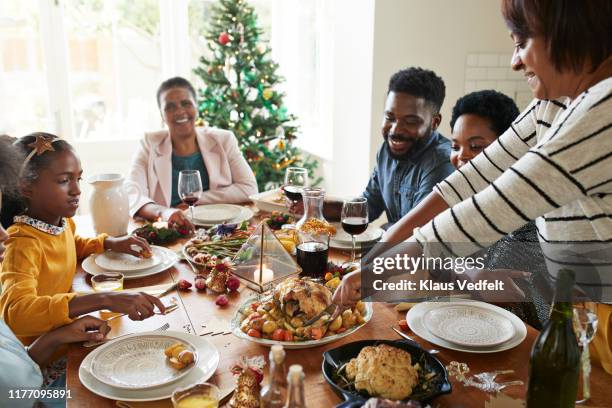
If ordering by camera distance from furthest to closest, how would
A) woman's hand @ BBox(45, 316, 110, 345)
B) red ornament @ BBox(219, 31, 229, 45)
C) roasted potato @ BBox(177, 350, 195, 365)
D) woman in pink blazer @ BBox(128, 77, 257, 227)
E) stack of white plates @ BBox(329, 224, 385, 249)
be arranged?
red ornament @ BBox(219, 31, 229, 45)
woman in pink blazer @ BBox(128, 77, 257, 227)
stack of white plates @ BBox(329, 224, 385, 249)
woman's hand @ BBox(45, 316, 110, 345)
roasted potato @ BBox(177, 350, 195, 365)

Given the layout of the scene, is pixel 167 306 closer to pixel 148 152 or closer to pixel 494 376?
pixel 494 376

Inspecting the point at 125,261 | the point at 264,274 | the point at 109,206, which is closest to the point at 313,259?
the point at 264,274

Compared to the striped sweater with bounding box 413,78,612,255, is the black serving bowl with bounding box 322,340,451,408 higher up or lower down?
lower down

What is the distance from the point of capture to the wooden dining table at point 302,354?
1.06 metres

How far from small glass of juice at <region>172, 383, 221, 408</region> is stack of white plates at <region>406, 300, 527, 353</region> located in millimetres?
526

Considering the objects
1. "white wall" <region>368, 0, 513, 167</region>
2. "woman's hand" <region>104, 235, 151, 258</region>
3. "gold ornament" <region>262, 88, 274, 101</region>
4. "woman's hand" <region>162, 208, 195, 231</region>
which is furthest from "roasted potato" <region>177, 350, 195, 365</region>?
"gold ornament" <region>262, 88, 274, 101</region>

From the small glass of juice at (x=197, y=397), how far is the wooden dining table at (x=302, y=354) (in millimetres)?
123

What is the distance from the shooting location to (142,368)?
3.82 ft

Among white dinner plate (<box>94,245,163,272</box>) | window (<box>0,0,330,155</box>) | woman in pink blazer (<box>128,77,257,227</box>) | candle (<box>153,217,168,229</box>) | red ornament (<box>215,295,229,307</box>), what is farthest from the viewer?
window (<box>0,0,330,155</box>)

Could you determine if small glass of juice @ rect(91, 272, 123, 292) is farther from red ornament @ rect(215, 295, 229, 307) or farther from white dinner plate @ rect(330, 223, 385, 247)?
white dinner plate @ rect(330, 223, 385, 247)

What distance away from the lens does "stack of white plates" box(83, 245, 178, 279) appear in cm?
170

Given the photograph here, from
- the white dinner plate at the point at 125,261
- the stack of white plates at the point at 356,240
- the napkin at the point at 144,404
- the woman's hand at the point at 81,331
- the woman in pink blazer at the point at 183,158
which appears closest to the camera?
the napkin at the point at 144,404

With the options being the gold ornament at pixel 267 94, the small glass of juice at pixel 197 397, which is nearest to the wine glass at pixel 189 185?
the small glass of juice at pixel 197 397

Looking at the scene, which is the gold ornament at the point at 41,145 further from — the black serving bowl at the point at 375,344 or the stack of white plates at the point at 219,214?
the black serving bowl at the point at 375,344
